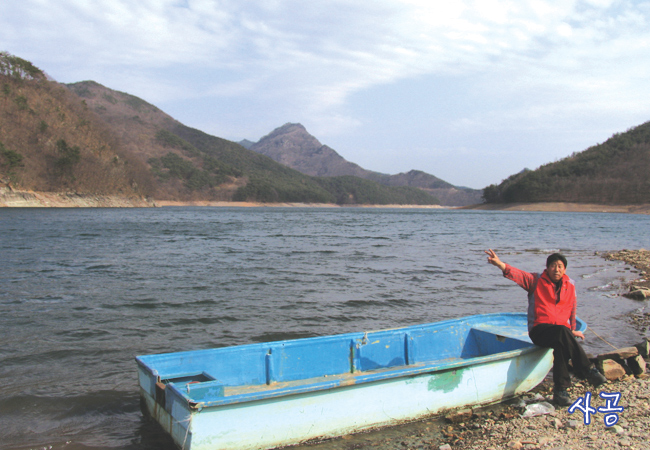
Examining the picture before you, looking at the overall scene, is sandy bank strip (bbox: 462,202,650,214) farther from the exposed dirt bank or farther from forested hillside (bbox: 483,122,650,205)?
the exposed dirt bank

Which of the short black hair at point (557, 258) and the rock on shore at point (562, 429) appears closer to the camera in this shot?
the rock on shore at point (562, 429)

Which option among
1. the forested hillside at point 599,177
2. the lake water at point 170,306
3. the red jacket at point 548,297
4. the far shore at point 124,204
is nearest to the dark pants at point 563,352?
the red jacket at point 548,297

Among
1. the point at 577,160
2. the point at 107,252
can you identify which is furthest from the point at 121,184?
the point at 577,160

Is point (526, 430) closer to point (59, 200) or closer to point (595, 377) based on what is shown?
point (595, 377)

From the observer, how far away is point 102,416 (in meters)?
5.57

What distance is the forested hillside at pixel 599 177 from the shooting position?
103 meters

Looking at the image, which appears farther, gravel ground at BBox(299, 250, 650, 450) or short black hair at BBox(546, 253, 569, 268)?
short black hair at BBox(546, 253, 569, 268)

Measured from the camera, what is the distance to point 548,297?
17.8 ft

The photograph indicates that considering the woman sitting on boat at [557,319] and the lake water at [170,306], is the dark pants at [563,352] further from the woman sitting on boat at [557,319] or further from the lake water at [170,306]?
the lake water at [170,306]

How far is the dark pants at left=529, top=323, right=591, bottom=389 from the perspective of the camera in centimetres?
533

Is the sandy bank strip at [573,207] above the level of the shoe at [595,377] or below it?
above

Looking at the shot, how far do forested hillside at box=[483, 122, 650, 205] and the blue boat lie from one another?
114m

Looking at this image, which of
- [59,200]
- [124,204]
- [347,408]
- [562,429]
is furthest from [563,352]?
[124,204]

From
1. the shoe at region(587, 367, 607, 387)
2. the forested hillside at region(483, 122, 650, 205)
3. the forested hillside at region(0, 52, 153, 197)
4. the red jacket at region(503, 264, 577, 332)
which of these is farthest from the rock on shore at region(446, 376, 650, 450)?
the forested hillside at region(483, 122, 650, 205)
